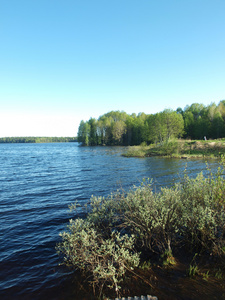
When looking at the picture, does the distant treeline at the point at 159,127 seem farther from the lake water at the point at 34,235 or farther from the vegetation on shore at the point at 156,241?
the vegetation on shore at the point at 156,241

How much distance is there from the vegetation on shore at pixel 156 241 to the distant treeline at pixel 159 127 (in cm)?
4950

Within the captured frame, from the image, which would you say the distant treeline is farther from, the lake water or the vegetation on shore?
the vegetation on shore

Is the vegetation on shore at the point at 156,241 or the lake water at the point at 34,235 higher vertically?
the vegetation on shore at the point at 156,241

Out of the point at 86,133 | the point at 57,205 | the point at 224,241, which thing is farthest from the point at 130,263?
the point at 86,133

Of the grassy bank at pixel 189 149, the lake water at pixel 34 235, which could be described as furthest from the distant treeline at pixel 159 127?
the lake water at pixel 34 235

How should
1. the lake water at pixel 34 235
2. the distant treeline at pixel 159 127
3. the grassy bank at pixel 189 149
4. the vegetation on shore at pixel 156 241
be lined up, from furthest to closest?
the distant treeline at pixel 159 127 → the grassy bank at pixel 189 149 → the lake water at pixel 34 235 → the vegetation on shore at pixel 156 241

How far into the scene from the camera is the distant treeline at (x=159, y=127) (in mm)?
55875

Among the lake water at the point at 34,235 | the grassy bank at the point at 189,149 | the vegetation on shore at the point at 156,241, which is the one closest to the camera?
the vegetation on shore at the point at 156,241

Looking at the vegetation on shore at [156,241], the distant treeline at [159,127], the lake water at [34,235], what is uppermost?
the distant treeline at [159,127]

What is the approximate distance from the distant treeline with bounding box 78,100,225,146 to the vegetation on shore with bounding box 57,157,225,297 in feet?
162

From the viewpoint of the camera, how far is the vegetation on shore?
5.74 m

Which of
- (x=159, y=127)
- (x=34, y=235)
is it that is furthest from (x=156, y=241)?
(x=159, y=127)

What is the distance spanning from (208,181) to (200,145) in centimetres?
3932

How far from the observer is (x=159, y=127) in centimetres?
5588
